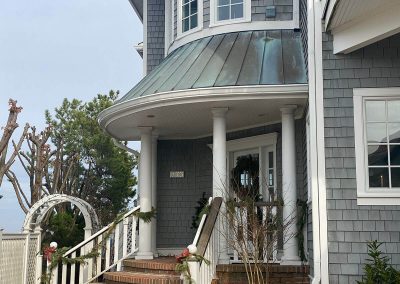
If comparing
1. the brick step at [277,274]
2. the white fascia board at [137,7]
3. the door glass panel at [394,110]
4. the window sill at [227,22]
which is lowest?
the brick step at [277,274]

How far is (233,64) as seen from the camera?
9.01 m

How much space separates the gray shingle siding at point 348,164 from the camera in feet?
22.3

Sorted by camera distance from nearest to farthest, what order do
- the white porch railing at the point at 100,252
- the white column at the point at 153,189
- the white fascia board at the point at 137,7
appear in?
the white porch railing at the point at 100,252
the white column at the point at 153,189
the white fascia board at the point at 137,7

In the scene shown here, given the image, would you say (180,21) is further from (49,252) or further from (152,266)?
(49,252)

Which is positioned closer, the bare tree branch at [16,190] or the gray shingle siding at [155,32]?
the gray shingle siding at [155,32]

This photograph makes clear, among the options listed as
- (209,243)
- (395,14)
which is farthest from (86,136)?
(395,14)

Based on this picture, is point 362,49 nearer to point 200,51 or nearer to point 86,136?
point 200,51

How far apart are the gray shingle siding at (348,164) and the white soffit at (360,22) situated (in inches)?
8.5

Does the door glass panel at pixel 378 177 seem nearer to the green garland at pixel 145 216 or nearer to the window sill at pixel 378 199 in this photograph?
the window sill at pixel 378 199

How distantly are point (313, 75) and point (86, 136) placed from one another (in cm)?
2053

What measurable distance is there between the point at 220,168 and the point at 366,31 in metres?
3.17

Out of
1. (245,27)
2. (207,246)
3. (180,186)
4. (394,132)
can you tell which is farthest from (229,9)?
(207,246)

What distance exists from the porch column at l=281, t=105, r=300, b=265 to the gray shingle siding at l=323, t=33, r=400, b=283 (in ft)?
4.16

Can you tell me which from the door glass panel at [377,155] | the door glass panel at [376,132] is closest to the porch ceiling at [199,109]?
the door glass panel at [376,132]
